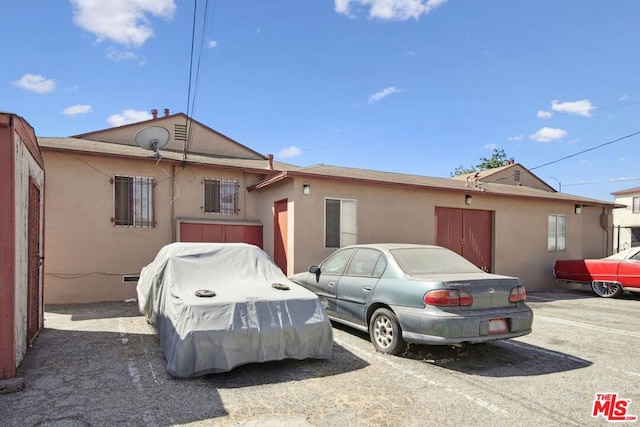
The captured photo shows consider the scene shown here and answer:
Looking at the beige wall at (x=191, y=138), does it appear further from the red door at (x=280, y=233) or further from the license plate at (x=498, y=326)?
the license plate at (x=498, y=326)

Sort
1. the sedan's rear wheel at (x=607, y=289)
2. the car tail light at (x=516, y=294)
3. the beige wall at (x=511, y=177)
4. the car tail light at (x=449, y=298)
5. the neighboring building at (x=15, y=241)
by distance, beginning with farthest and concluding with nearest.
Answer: the beige wall at (x=511, y=177) → the sedan's rear wheel at (x=607, y=289) → the car tail light at (x=516, y=294) → the car tail light at (x=449, y=298) → the neighboring building at (x=15, y=241)

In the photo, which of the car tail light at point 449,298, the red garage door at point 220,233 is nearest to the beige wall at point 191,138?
the red garage door at point 220,233

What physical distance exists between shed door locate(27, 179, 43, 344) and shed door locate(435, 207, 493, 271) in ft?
31.7

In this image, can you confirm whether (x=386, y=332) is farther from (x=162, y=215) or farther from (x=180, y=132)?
(x=180, y=132)

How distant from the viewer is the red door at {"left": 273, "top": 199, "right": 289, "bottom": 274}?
10.5 m

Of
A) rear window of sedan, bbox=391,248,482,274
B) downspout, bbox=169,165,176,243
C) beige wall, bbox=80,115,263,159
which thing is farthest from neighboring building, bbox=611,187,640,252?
downspout, bbox=169,165,176,243

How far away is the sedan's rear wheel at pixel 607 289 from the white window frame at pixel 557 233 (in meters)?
2.08

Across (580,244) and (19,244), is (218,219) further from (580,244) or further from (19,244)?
(580,244)

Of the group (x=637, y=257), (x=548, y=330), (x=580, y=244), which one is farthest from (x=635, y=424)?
(x=580, y=244)

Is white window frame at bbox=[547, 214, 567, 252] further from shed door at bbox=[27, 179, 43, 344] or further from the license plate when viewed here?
shed door at bbox=[27, 179, 43, 344]

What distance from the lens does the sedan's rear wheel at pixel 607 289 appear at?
1202 centimetres

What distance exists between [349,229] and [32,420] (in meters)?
8.23

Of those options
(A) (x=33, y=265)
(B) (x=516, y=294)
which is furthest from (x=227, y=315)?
(B) (x=516, y=294)

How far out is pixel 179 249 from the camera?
601 cm
